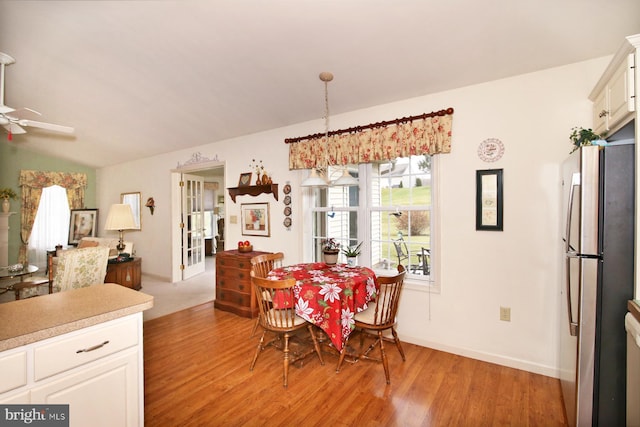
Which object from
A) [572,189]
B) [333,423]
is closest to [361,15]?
[572,189]

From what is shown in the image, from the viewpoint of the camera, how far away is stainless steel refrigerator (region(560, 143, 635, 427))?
156cm

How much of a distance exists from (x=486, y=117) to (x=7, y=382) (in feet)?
11.5

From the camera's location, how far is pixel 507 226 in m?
2.62

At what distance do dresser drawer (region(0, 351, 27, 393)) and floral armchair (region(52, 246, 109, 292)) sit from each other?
2522 mm

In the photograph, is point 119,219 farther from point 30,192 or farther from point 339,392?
point 339,392

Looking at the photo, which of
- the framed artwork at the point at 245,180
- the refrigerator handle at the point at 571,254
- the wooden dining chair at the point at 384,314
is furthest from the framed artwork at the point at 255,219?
the refrigerator handle at the point at 571,254

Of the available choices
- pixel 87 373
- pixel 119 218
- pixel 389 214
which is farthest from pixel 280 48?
pixel 119 218

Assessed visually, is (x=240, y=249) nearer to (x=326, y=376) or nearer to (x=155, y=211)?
(x=326, y=376)

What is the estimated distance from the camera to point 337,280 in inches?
101

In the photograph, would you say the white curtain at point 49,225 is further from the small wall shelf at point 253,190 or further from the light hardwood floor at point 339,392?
the light hardwood floor at point 339,392

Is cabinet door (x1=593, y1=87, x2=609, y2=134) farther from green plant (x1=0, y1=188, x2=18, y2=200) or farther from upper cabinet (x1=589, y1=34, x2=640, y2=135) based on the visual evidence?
green plant (x1=0, y1=188, x2=18, y2=200)

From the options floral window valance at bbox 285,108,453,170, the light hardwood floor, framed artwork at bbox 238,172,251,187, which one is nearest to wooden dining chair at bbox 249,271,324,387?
the light hardwood floor

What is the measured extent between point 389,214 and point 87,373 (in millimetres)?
2837

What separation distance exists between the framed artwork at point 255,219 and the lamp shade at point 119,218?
174cm
